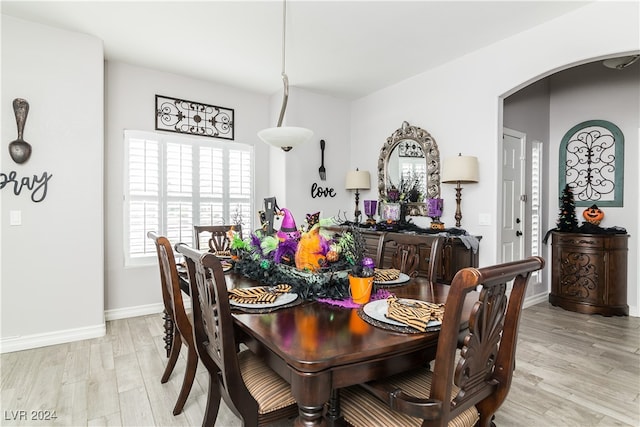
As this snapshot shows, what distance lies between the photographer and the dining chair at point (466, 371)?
0.98 m

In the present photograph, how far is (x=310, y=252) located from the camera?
1.74 m

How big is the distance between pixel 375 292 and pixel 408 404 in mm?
751

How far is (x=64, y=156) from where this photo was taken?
10.1 feet

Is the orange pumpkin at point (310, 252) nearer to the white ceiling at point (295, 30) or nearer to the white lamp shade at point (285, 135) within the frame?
the white lamp shade at point (285, 135)

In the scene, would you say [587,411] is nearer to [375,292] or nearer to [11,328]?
[375,292]

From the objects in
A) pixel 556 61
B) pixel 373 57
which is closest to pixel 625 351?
pixel 556 61

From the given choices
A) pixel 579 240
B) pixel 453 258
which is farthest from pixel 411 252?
pixel 579 240

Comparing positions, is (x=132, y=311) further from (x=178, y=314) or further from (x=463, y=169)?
(x=463, y=169)

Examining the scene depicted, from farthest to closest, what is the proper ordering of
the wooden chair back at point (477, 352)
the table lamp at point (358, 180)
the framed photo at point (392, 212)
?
the table lamp at point (358, 180)
the framed photo at point (392, 212)
the wooden chair back at point (477, 352)

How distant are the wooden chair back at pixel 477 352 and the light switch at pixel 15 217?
10.8 ft

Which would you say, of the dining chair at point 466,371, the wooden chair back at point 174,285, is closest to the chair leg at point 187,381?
the wooden chair back at point 174,285

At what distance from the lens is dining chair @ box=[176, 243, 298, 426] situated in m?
1.23

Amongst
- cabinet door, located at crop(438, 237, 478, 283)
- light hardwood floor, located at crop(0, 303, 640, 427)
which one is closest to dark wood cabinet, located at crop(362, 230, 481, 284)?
cabinet door, located at crop(438, 237, 478, 283)

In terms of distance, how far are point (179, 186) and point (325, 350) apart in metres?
3.59
